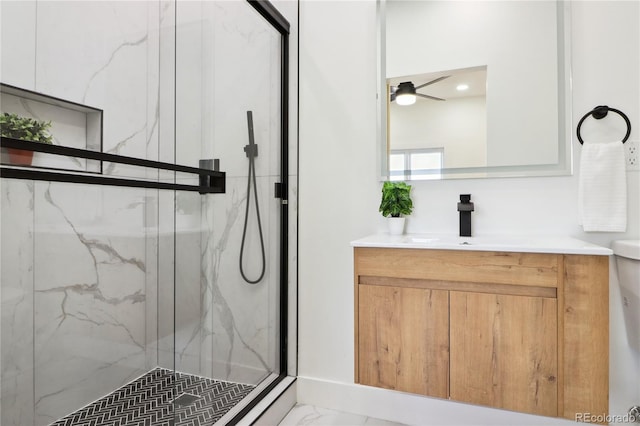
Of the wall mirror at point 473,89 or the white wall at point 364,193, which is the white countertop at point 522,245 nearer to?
the white wall at point 364,193

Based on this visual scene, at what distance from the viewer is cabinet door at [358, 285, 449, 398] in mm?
1410

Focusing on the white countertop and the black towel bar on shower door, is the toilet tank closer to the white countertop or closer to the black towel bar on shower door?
the white countertop

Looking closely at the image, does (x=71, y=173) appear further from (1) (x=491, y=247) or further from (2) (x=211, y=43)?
(1) (x=491, y=247)

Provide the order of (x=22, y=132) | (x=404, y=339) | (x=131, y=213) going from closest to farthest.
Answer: (x=22, y=132) → (x=131, y=213) → (x=404, y=339)

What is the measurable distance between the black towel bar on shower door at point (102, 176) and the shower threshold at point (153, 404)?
2.11ft

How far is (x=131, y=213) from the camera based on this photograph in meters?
1.22

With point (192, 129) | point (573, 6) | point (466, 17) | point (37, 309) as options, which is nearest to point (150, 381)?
point (37, 309)

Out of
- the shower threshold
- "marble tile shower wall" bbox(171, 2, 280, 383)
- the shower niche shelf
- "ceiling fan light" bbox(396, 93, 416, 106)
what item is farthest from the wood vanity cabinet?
the shower niche shelf

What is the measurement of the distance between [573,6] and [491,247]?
1148mm

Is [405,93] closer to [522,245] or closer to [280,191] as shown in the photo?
[280,191]

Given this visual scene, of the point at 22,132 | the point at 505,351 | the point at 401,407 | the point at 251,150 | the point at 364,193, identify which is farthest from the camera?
the point at 364,193

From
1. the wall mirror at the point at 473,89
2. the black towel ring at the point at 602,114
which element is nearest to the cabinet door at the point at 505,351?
the wall mirror at the point at 473,89

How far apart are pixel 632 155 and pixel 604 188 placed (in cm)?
19

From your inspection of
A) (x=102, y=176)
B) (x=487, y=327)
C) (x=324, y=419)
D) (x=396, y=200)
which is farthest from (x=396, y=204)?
(x=102, y=176)
